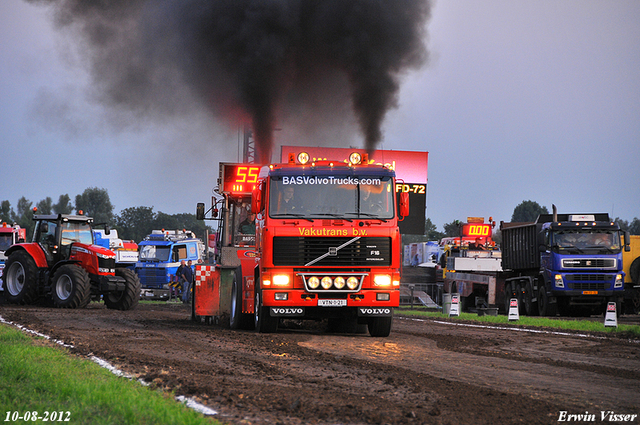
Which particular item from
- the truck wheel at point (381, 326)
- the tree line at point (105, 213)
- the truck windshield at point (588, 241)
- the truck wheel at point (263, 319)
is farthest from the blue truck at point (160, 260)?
the tree line at point (105, 213)

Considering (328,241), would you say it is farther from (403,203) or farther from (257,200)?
(257,200)

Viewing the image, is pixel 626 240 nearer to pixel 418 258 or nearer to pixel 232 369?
pixel 232 369

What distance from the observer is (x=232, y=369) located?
895cm

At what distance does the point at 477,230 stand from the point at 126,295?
73.7 feet

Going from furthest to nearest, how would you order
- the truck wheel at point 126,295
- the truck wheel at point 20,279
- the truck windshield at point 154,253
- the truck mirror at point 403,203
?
the truck windshield at point 154,253 → the truck wheel at point 126,295 → the truck wheel at point 20,279 → the truck mirror at point 403,203

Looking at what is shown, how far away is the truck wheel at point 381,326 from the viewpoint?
14.3 meters

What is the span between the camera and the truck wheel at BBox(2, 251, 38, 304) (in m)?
23.2

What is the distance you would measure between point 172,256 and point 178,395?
109ft

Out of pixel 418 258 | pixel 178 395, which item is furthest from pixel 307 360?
pixel 418 258

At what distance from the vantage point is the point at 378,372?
879 cm

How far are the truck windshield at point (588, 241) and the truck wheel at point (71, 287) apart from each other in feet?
47.4

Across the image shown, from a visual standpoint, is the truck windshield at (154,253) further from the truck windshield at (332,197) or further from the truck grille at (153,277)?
the truck windshield at (332,197)

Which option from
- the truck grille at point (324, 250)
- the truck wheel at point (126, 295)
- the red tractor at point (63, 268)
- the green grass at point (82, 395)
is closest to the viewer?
the green grass at point (82, 395)

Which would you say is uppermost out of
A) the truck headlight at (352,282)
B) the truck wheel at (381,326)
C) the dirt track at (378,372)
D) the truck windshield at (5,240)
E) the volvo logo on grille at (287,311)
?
the truck windshield at (5,240)
